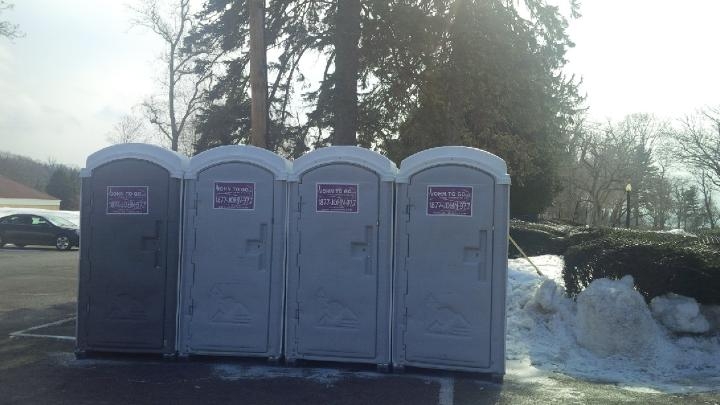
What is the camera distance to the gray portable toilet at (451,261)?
6977 millimetres

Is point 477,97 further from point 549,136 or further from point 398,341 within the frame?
point 398,341

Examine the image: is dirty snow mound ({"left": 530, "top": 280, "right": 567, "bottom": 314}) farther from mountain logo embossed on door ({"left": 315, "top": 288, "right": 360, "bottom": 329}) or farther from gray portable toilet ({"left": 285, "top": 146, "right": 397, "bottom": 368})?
mountain logo embossed on door ({"left": 315, "top": 288, "right": 360, "bottom": 329})

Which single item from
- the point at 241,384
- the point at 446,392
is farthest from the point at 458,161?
the point at 241,384

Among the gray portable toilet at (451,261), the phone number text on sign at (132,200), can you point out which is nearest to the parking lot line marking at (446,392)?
the gray portable toilet at (451,261)

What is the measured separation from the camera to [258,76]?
13.1 meters

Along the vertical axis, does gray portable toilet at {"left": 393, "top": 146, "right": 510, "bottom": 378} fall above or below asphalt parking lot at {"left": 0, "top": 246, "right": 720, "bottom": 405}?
above

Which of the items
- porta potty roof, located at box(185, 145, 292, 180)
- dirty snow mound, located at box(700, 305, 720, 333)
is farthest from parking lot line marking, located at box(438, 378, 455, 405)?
dirty snow mound, located at box(700, 305, 720, 333)

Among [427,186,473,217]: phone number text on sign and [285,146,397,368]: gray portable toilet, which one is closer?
[427,186,473,217]: phone number text on sign

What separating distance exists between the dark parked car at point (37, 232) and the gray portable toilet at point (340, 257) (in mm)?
20775

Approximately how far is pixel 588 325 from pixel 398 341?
2460mm

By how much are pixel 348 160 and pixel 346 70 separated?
345 inches

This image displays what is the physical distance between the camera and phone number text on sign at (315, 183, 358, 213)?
23.9 feet

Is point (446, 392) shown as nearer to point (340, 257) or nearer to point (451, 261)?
point (451, 261)

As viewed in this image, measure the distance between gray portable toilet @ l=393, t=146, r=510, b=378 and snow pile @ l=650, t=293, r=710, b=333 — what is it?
2527 mm
